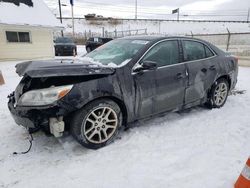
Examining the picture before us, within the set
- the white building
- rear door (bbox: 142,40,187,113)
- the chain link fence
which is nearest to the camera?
rear door (bbox: 142,40,187,113)

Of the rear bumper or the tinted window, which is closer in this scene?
the rear bumper

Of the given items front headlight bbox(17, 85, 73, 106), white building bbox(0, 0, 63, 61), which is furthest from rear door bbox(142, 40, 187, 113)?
white building bbox(0, 0, 63, 61)

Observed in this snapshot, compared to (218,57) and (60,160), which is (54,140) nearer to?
(60,160)

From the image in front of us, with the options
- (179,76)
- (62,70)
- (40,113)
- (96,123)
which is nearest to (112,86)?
(96,123)

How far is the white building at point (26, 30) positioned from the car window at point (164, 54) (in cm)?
1275

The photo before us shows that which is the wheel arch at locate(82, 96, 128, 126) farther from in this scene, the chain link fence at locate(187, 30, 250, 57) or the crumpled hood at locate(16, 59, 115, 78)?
the chain link fence at locate(187, 30, 250, 57)

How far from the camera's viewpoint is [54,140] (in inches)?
137

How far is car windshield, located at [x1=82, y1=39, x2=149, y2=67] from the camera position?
11.6 ft

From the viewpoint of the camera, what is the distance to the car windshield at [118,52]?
3.54 m

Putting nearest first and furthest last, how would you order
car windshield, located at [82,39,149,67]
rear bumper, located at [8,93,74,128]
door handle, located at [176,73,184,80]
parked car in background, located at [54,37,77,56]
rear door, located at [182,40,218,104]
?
1. rear bumper, located at [8,93,74,128]
2. car windshield, located at [82,39,149,67]
3. door handle, located at [176,73,184,80]
4. rear door, located at [182,40,218,104]
5. parked car in background, located at [54,37,77,56]

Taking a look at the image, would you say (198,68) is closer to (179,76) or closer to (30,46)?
(179,76)

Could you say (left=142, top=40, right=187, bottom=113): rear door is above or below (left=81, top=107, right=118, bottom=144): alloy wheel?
above

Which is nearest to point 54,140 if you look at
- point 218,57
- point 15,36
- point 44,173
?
point 44,173

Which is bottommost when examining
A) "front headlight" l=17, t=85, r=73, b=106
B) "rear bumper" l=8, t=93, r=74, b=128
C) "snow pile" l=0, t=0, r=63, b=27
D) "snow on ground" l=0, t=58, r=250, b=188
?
"snow on ground" l=0, t=58, r=250, b=188
